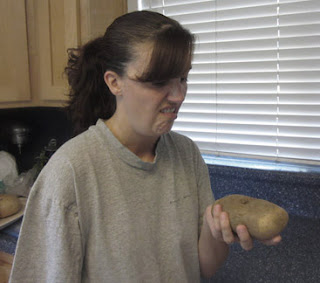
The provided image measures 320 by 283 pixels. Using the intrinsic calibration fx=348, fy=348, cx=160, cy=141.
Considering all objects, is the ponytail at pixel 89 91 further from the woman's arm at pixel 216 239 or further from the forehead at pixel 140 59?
the woman's arm at pixel 216 239

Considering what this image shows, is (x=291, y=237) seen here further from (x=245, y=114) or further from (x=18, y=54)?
(x=18, y=54)

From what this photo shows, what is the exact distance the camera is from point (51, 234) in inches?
27.7

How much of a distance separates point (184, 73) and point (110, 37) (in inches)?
7.8

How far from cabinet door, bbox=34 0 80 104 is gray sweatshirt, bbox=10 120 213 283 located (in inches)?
28.6

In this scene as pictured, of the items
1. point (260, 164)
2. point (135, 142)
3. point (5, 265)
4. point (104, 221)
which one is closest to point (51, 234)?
point (104, 221)

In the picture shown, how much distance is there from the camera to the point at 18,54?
1.49 m

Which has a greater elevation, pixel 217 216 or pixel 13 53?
pixel 13 53

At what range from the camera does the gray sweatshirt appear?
706mm

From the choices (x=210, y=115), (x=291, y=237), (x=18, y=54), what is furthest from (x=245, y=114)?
(x=18, y=54)

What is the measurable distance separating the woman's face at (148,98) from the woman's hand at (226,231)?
0.69ft

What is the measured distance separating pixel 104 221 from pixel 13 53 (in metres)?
1.04

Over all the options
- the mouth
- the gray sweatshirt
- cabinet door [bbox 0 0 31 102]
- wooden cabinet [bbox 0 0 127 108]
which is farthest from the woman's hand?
cabinet door [bbox 0 0 31 102]

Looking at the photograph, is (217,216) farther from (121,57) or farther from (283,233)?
(283,233)

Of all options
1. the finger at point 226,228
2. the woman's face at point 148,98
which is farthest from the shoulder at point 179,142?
the finger at point 226,228
